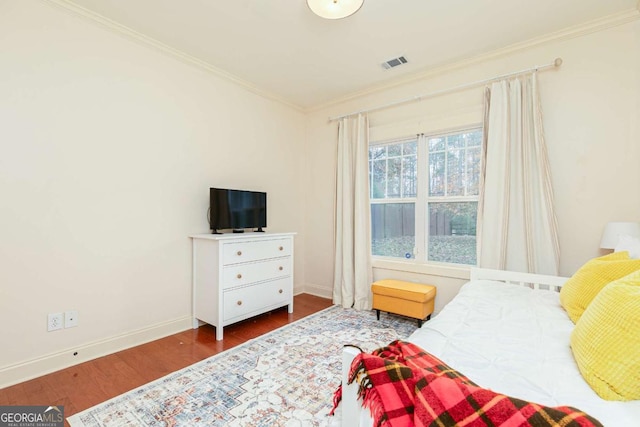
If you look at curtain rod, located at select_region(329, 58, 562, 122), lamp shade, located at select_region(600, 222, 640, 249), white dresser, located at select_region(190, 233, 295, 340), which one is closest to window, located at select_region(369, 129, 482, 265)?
curtain rod, located at select_region(329, 58, 562, 122)

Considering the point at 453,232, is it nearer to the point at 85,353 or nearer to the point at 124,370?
the point at 124,370

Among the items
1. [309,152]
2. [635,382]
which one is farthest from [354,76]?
[635,382]

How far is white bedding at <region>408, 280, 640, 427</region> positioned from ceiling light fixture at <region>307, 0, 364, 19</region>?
2.04m

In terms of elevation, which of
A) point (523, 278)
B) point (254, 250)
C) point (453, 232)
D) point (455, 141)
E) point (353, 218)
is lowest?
point (523, 278)

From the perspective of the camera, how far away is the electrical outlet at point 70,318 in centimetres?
216

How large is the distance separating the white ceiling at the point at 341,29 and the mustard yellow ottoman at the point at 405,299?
2.32 m

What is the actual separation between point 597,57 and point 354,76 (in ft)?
6.90

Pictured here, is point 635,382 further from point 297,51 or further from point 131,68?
point 131,68

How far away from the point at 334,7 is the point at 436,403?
2276 millimetres

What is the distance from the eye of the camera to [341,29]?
2.42 metres

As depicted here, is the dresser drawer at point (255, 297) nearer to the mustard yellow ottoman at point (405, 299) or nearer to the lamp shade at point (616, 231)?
the mustard yellow ottoman at point (405, 299)

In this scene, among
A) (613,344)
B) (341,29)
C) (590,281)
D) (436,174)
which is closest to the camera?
(613,344)

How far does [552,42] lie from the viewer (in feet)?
8.29

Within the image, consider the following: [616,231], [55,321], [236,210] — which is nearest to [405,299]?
[616,231]
